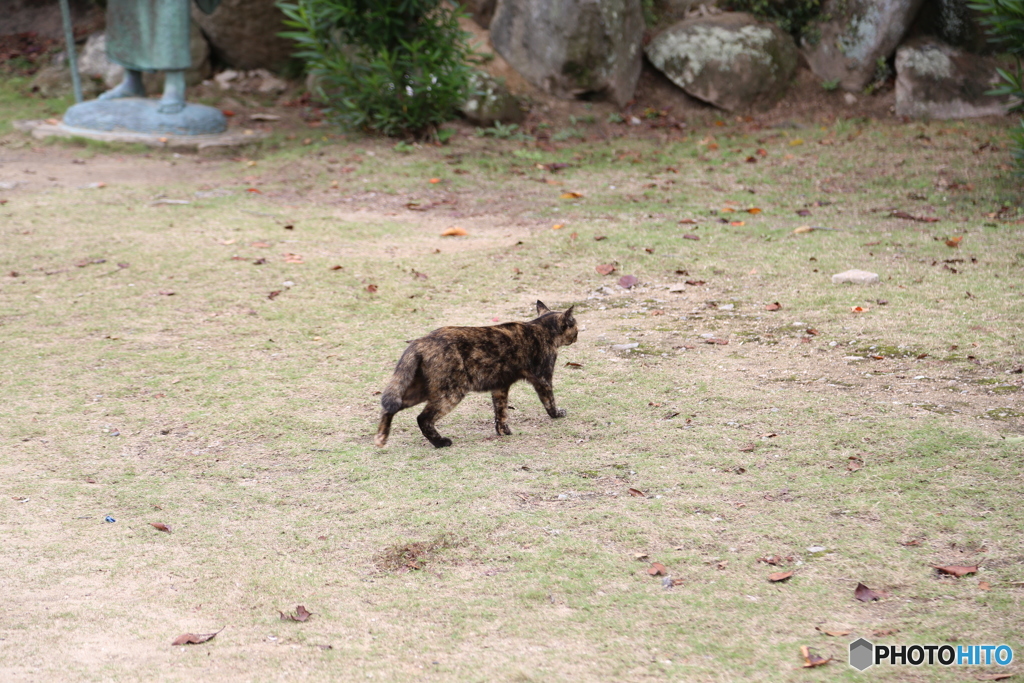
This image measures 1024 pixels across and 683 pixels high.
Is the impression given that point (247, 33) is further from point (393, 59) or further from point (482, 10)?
point (393, 59)

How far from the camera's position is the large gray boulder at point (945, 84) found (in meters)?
11.8

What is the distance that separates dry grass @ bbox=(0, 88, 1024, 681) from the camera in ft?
10.2

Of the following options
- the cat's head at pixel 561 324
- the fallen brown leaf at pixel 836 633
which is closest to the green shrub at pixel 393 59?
the cat's head at pixel 561 324

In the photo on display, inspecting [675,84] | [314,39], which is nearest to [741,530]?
[314,39]

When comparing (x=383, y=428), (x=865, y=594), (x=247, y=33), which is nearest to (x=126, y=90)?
(x=247, y=33)

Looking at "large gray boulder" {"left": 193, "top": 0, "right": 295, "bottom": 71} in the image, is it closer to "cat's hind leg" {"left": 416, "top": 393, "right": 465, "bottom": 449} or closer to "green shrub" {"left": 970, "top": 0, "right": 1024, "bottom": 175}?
"green shrub" {"left": 970, "top": 0, "right": 1024, "bottom": 175}

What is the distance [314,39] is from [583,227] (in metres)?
4.75

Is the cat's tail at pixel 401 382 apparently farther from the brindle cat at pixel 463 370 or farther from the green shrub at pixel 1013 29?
the green shrub at pixel 1013 29

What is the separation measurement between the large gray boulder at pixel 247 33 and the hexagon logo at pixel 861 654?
1278 cm

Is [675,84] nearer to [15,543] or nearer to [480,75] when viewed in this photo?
[480,75]

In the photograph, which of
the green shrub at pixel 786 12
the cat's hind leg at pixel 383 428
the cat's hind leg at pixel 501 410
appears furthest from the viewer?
the green shrub at pixel 786 12

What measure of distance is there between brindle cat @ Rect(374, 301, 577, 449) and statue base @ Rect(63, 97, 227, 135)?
26.1 ft

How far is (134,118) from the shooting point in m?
11.3

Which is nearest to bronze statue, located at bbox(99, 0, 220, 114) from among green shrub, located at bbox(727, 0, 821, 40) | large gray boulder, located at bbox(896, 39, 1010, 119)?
green shrub, located at bbox(727, 0, 821, 40)
